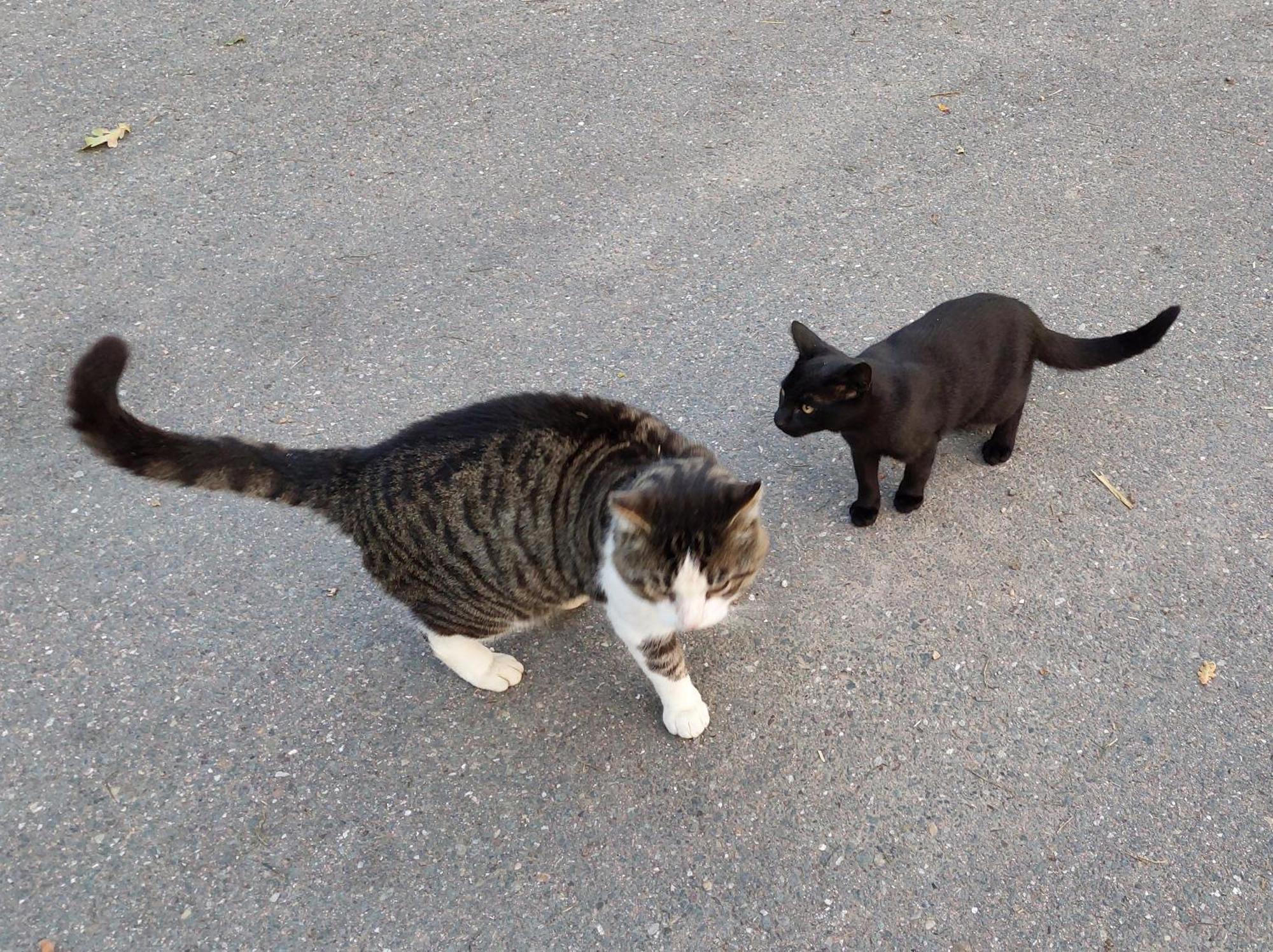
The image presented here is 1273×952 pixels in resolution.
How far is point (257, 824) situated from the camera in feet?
7.34

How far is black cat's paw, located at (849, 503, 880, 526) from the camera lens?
9.07ft

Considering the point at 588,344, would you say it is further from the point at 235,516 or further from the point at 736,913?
the point at 736,913

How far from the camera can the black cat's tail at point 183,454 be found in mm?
1962

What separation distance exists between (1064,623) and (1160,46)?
11.8ft

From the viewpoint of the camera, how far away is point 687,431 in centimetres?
308

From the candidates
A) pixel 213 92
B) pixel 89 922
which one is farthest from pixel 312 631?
pixel 213 92

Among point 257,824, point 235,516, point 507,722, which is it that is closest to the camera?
point 257,824

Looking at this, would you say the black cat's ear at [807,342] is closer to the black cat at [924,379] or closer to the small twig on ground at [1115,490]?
the black cat at [924,379]

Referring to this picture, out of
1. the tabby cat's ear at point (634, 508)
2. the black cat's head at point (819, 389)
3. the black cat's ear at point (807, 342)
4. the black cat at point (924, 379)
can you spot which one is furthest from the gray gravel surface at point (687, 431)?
the tabby cat's ear at point (634, 508)

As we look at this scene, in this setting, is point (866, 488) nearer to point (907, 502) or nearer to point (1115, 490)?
point (907, 502)

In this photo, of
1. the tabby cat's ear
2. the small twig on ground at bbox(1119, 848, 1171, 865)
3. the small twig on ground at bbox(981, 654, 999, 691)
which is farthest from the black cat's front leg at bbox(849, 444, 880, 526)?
the small twig on ground at bbox(1119, 848, 1171, 865)

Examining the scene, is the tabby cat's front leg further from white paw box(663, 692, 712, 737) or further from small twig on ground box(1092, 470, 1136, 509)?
small twig on ground box(1092, 470, 1136, 509)

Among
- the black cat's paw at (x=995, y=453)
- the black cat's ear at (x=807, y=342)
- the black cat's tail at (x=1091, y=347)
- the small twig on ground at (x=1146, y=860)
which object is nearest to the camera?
the small twig on ground at (x=1146, y=860)

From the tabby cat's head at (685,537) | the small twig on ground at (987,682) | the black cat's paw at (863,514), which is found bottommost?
the small twig on ground at (987,682)
